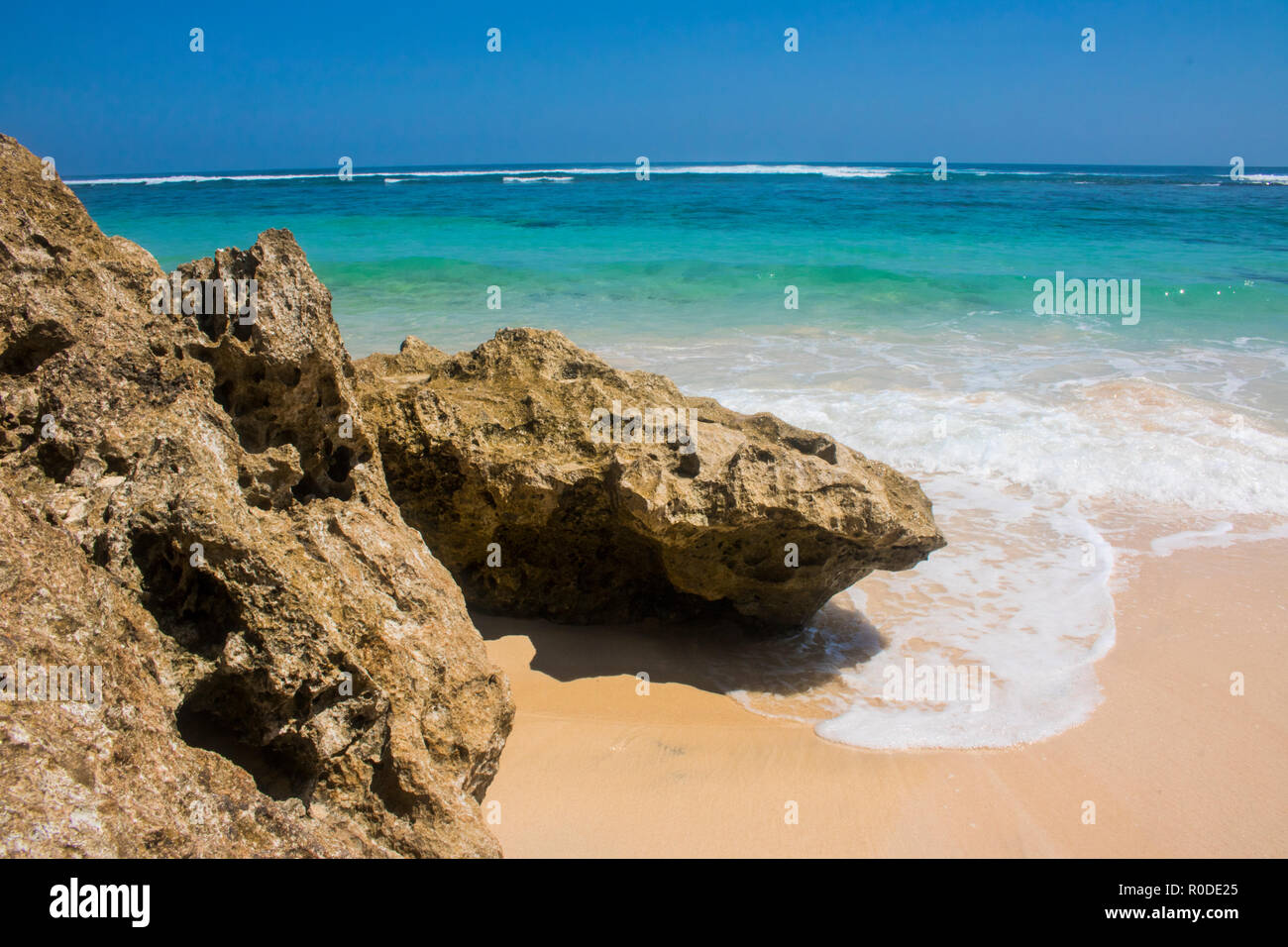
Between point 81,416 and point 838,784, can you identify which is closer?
point 81,416

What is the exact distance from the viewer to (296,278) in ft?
9.06

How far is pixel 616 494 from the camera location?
3.67m

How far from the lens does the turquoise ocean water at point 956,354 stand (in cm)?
434

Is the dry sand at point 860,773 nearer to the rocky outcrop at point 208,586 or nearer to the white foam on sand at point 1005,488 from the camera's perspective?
the white foam on sand at point 1005,488

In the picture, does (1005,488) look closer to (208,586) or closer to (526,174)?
(208,586)

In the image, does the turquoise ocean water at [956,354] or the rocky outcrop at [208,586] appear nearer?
the rocky outcrop at [208,586]

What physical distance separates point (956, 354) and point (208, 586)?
9.99 metres

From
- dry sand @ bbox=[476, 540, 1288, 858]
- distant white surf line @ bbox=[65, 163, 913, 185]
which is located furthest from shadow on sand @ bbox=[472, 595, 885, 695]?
Answer: distant white surf line @ bbox=[65, 163, 913, 185]

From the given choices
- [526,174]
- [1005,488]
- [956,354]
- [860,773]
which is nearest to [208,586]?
[860,773]

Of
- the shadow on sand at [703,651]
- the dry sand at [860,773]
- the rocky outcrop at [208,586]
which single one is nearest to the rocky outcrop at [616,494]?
the shadow on sand at [703,651]

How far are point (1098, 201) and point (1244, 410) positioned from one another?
31.6 metres

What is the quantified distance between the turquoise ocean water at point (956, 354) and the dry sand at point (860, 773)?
0.21 meters

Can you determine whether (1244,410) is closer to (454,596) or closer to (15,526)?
(454,596)
